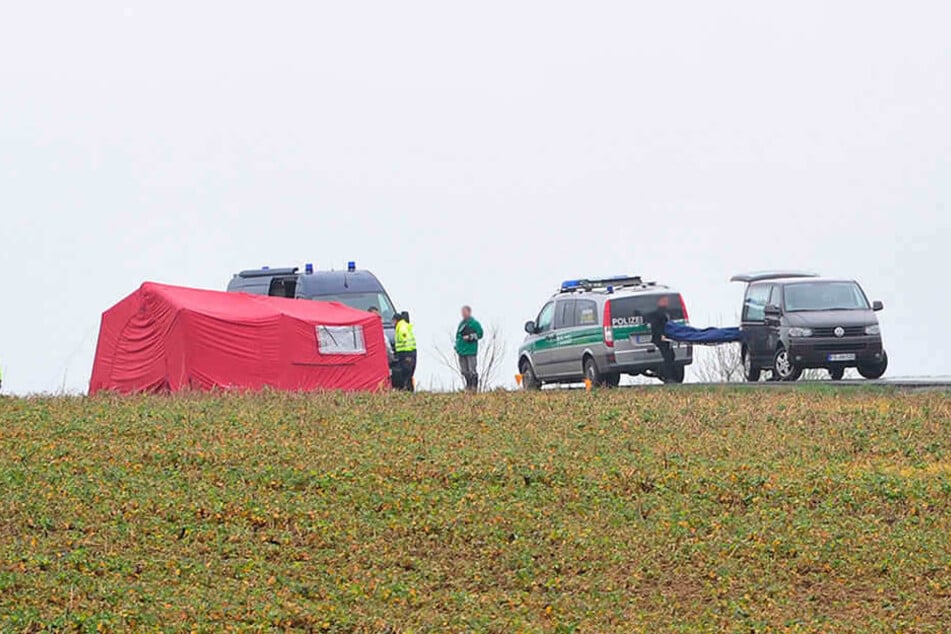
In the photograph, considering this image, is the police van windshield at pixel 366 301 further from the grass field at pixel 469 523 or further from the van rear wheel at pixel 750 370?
the grass field at pixel 469 523

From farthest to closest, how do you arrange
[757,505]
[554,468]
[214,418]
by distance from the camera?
[214,418] → [554,468] → [757,505]

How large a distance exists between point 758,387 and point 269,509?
15.8 metres

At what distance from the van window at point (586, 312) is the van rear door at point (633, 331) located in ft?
1.82

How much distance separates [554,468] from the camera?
53.3 ft

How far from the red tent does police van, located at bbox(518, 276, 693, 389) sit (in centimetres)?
477

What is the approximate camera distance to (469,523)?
1412 cm

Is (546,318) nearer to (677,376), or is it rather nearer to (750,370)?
(677,376)

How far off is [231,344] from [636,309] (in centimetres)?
887

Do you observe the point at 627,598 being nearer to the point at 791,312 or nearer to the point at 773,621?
the point at 773,621

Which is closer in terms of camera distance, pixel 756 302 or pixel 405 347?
pixel 756 302

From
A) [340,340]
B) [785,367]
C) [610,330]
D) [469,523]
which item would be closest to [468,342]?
[610,330]

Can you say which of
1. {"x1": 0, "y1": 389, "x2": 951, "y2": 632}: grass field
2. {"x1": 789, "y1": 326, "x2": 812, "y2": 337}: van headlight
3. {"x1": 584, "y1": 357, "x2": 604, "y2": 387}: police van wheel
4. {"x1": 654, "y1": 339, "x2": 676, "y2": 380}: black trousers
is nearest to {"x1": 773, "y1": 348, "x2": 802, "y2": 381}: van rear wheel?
{"x1": 789, "y1": 326, "x2": 812, "y2": 337}: van headlight

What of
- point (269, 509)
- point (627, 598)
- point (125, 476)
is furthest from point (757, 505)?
point (125, 476)

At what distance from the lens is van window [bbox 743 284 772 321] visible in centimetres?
3194
